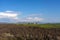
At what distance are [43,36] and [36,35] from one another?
1.80 m

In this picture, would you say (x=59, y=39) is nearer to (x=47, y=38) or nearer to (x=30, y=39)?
(x=47, y=38)

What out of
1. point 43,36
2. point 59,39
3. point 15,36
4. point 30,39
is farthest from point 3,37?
point 59,39

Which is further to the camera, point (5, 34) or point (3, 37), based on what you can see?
point (5, 34)

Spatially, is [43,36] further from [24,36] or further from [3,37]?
[3,37]

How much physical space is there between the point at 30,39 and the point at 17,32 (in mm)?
5127

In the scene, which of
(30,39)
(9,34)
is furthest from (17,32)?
(30,39)

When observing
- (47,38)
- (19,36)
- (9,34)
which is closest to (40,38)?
(47,38)

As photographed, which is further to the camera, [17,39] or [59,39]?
[59,39]

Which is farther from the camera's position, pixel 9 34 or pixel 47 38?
pixel 9 34

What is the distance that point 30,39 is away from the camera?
41.8 metres

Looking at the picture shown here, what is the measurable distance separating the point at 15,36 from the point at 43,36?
6.67 m

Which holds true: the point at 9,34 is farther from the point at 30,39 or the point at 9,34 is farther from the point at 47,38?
the point at 47,38

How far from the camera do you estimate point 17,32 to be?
150 ft

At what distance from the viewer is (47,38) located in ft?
138
